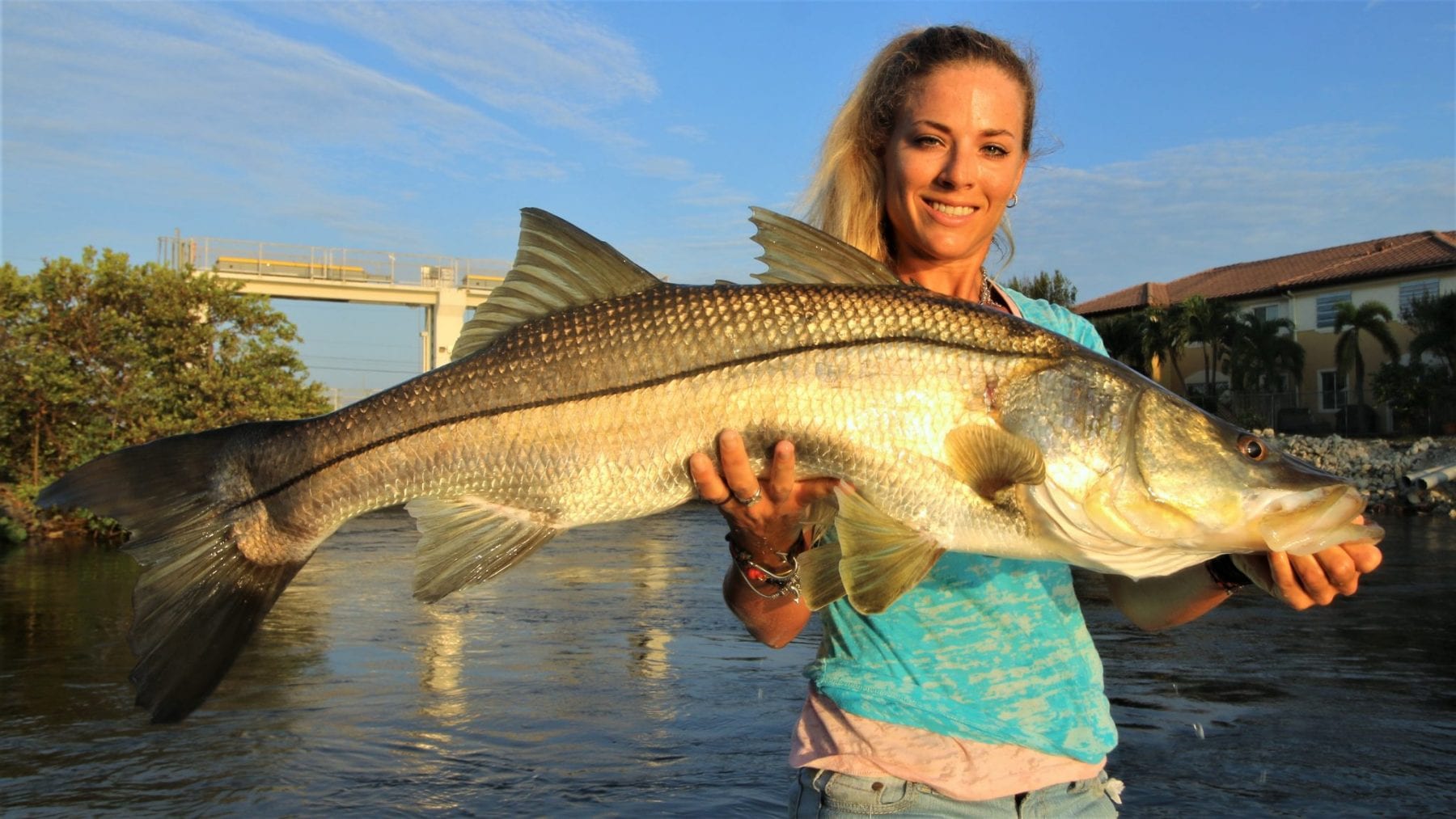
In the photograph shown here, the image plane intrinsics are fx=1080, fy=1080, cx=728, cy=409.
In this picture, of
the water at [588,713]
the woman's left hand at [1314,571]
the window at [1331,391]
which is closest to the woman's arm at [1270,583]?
the woman's left hand at [1314,571]

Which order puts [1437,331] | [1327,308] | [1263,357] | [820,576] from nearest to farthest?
[820,576] → [1437,331] → [1263,357] → [1327,308]

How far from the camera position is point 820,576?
2398mm

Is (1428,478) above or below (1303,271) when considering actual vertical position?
below

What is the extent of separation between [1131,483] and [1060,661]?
0.44 metres

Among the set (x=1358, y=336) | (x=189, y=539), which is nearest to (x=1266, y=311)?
(x=1358, y=336)

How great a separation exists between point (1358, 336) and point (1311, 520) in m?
46.2

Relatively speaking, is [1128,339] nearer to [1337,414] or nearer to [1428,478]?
[1337,414]

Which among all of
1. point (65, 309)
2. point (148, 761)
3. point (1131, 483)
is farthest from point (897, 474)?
point (65, 309)

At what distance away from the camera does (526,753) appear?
780 cm

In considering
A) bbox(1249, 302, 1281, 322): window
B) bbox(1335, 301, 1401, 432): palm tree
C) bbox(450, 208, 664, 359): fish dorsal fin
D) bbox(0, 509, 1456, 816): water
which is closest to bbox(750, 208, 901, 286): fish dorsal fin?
bbox(450, 208, 664, 359): fish dorsal fin

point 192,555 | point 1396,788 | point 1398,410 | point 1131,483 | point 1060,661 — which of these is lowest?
point 1396,788

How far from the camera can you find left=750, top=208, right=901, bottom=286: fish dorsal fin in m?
2.56

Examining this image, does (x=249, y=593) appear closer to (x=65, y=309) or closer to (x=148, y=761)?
(x=148, y=761)

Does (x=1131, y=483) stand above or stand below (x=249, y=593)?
above
